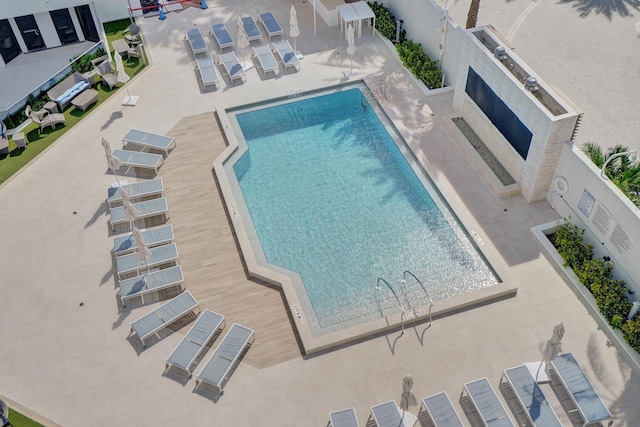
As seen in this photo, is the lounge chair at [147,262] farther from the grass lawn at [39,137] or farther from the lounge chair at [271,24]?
the lounge chair at [271,24]

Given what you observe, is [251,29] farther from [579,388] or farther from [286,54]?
[579,388]

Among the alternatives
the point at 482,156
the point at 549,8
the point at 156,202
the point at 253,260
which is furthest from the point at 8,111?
the point at 549,8

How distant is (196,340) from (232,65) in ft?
46.6

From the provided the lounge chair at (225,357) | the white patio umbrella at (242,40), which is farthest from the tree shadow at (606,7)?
the lounge chair at (225,357)

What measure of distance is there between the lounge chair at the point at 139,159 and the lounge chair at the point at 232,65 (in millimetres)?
5824

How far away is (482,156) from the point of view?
22.6 m

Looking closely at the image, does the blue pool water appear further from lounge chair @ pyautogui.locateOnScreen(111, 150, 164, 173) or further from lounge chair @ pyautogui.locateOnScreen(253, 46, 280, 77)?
lounge chair @ pyautogui.locateOnScreen(111, 150, 164, 173)

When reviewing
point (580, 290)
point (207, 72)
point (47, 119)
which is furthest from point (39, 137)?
point (580, 290)

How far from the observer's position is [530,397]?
15.6m

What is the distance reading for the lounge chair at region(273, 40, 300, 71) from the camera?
2714 centimetres

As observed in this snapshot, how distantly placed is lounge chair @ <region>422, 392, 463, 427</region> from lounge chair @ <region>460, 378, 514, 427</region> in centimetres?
60

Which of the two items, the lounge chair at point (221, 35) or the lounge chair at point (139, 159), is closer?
the lounge chair at point (139, 159)

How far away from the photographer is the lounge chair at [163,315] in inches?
687

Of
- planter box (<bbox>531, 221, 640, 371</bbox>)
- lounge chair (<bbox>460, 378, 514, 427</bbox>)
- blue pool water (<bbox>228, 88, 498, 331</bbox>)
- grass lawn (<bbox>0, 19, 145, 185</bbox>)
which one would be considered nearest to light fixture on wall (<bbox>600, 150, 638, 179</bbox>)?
planter box (<bbox>531, 221, 640, 371</bbox>)
